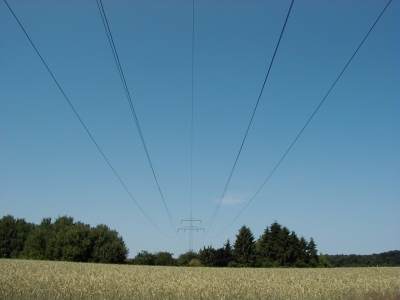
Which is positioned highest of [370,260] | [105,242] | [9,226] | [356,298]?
[9,226]

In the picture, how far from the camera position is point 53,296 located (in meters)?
9.71

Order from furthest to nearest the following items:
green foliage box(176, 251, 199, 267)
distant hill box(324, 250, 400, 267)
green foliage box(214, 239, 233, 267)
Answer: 1. green foliage box(214, 239, 233, 267)
2. green foliage box(176, 251, 199, 267)
3. distant hill box(324, 250, 400, 267)

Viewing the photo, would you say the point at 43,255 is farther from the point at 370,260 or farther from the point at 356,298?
the point at 356,298

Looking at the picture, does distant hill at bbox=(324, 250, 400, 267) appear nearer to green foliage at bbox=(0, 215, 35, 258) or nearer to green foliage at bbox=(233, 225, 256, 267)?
green foliage at bbox=(233, 225, 256, 267)

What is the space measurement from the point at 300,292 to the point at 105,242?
76.1m

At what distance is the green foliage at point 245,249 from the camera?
82.7 meters

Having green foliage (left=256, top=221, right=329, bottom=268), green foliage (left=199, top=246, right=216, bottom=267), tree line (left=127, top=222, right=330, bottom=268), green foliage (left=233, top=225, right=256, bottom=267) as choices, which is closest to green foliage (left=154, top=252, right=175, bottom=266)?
tree line (left=127, top=222, right=330, bottom=268)

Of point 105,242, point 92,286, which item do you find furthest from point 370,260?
point 92,286

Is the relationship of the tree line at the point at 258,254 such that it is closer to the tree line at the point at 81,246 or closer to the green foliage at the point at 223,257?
the green foliage at the point at 223,257

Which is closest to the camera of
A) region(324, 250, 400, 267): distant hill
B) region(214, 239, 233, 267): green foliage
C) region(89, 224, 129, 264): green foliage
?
region(324, 250, 400, 267): distant hill

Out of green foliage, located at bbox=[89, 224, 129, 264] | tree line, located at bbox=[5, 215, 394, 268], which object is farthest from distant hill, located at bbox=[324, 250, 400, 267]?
green foliage, located at bbox=[89, 224, 129, 264]

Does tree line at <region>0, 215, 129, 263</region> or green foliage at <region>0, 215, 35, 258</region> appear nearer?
tree line at <region>0, 215, 129, 263</region>

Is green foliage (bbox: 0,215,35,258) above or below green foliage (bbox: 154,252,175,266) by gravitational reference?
above

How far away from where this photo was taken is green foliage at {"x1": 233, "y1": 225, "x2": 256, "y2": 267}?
82.7 m
